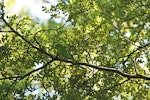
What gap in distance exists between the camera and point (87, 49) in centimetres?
497

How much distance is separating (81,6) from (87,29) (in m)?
0.44

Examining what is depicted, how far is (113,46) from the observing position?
5094 mm

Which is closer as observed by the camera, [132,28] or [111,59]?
[111,59]

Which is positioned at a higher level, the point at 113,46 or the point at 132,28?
the point at 132,28

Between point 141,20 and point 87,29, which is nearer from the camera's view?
point 87,29

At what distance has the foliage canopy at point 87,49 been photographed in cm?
484

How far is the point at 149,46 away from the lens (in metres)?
5.15

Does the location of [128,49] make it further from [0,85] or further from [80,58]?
[0,85]

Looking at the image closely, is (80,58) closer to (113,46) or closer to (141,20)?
(113,46)

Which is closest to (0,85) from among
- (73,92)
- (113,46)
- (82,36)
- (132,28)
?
(73,92)

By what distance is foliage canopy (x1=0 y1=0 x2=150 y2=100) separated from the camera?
4.84 meters

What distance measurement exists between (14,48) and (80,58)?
3.51ft

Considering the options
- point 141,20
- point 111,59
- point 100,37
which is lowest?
point 111,59

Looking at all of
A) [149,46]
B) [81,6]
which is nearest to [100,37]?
[81,6]
